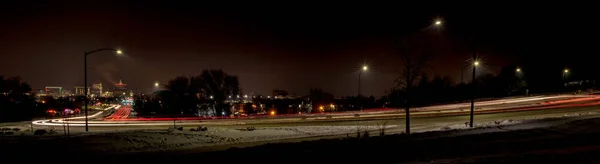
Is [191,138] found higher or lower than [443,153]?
lower

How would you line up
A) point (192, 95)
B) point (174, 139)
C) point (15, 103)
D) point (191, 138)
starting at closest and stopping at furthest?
point (174, 139), point (191, 138), point (15, 103), point (192, 95)

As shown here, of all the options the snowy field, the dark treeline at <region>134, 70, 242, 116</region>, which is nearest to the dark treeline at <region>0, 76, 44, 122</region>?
the dark treeline at <region>134, 70, 242, 116</region>

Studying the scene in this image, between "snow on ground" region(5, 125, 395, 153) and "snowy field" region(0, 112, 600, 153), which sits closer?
"snowy field" region(0, 112, 600, 153)

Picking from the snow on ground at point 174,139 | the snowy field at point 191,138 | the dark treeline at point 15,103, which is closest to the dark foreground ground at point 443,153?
the snowy field at point 191,138

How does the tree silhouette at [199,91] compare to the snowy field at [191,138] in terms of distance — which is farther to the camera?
the tree silhouette at [199,91]

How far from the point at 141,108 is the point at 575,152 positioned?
67283 millimetres

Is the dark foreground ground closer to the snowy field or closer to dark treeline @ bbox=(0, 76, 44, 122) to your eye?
the snowy field

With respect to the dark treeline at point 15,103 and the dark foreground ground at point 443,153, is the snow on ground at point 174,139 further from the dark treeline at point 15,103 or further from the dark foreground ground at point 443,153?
the dark treeline at point 15,103

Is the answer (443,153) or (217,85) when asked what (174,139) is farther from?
(217,85)

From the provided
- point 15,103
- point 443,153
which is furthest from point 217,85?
point 443,153

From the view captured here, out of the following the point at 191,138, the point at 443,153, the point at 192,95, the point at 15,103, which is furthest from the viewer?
the point at 192,95

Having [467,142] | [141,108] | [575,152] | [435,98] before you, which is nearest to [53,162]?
[467,142]

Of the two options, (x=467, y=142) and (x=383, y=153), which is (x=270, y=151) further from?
(x=467, y=142)

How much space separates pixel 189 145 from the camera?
18.6 meters
